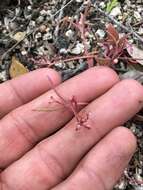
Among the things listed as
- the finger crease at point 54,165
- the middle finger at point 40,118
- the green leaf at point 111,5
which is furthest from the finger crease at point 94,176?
the green leaf at point 111,5

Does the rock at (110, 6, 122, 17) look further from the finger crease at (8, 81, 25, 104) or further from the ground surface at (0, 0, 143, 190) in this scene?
the finger crease at (8, 81, 25, 104)

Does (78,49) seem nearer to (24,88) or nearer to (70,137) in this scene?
(24,88)

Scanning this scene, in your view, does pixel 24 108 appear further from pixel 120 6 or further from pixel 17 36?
pixel 120 6

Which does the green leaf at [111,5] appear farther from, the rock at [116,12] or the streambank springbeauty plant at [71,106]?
the streambank springbeauty plant at [71,106]

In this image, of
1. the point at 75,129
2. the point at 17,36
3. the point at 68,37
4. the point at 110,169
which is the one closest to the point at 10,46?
the point at 17,36

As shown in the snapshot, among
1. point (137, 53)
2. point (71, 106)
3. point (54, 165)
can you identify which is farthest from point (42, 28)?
point (54, 165)
